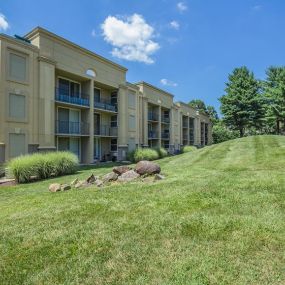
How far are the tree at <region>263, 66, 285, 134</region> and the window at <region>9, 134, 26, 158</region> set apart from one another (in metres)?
37.2

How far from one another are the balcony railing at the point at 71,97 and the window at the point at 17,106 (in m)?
3.25

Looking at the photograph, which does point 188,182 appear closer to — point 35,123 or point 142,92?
point 35,123

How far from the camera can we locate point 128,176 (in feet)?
34.9

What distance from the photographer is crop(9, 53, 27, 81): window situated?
57.3 feet

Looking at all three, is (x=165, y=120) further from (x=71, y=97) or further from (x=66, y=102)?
(x=66, y=102)

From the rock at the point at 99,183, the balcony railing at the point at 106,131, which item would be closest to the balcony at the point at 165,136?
the balcony railing at the point at 106,131

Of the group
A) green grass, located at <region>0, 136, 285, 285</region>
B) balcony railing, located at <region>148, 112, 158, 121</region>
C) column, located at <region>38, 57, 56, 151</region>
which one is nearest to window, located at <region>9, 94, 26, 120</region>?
column, located at <region>38, 57, 56, 151</region>

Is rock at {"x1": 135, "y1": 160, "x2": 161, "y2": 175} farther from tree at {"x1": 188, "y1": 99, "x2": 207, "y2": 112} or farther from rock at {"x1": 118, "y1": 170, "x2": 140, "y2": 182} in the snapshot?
tree at {"x1": 188, "y1": 99, "x2": 207, "y2": 112}

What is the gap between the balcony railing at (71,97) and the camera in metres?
21.5

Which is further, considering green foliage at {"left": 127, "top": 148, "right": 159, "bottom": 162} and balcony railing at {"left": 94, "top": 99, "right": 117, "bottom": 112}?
balcony railing at {"left": 94, "top": 99, "right": 117, "bottom": 112}

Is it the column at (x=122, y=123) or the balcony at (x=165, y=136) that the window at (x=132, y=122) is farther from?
the balcony at (x=165, y=136)

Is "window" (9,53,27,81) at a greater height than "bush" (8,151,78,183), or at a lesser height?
greater

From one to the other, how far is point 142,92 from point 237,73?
77.3ft

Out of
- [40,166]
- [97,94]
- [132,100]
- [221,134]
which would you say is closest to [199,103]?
[221,134]
